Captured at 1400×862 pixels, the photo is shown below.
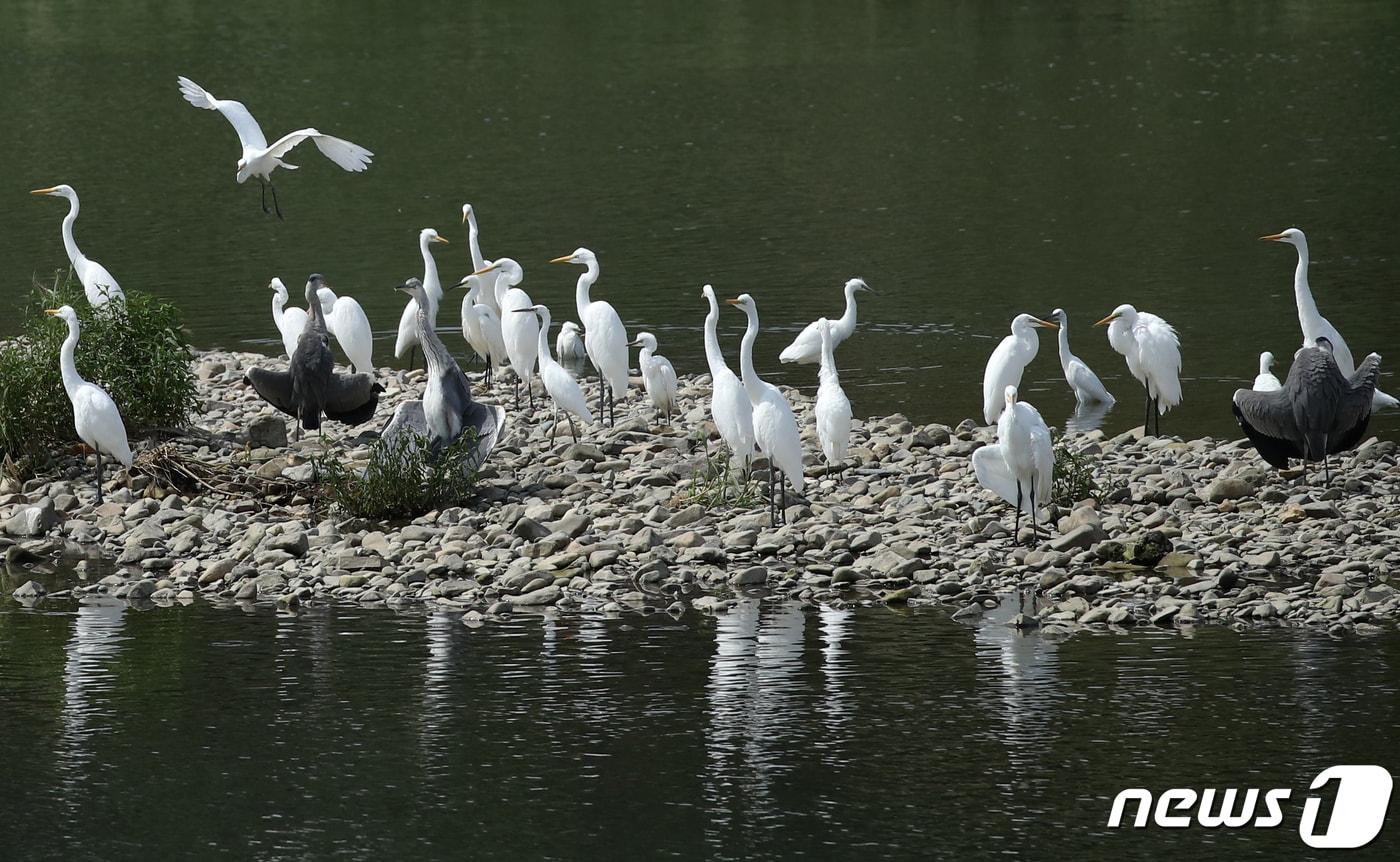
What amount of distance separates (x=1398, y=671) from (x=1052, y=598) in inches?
88.3

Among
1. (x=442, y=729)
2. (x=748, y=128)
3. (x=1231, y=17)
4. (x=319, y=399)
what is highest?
(x=1231, y=17)

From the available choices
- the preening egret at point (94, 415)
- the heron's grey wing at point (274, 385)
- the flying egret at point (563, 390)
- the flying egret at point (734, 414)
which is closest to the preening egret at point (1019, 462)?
the flying egret at point (734, 414)

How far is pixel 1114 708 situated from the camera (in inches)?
390

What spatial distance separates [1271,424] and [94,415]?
866 cm

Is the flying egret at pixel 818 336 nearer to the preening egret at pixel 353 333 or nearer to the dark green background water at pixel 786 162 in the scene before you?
the dark green background water at pixel 786 162

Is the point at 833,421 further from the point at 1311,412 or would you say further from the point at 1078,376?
the point at 1078,376

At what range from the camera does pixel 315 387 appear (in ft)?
52.4

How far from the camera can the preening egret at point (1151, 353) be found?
16.5 m

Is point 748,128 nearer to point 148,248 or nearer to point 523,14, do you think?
point 148,248

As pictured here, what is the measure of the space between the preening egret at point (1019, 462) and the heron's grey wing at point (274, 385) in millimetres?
6180

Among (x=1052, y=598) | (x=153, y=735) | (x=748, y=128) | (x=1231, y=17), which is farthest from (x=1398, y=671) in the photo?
(x=1231, y=17)

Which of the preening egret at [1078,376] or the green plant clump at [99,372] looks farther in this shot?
the preening egret at [1078,376]

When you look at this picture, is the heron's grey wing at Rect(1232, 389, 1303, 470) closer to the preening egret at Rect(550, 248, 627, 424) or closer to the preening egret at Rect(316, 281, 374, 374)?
the preening egret at Rect(550, 248, 627, 424)

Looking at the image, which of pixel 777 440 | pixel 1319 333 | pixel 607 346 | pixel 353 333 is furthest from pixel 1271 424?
pixel 353 333
